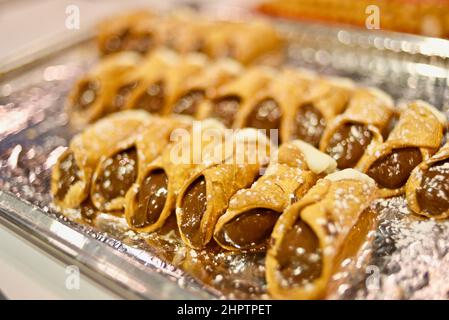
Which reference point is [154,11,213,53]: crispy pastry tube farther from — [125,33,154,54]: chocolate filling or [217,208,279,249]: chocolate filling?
[217,208,279,249]: chocolate filling

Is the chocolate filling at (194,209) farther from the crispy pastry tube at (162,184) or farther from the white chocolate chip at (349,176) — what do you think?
the white chocolate chip at (349,176)

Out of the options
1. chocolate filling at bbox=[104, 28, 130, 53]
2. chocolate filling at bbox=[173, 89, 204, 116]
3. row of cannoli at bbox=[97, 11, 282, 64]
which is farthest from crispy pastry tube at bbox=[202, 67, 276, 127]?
chocolate filling at bbox=[104, 28, 130, 53]

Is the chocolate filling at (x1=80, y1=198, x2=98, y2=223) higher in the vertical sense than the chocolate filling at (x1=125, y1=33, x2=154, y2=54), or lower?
lower

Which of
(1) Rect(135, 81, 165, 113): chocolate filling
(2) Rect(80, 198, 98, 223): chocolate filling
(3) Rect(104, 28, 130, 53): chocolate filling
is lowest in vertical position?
(2) Rect(80, 198, 98, 223): chocolate filling

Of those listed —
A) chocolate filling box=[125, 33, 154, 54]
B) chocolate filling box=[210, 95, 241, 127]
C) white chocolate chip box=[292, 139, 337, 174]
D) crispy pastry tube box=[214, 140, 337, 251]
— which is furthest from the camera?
chocolate filling box=[125, 33, 154, 54]

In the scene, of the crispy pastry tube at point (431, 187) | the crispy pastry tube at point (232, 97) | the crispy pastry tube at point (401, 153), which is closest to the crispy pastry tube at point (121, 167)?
the crispy pastry tube at point (232, 97)

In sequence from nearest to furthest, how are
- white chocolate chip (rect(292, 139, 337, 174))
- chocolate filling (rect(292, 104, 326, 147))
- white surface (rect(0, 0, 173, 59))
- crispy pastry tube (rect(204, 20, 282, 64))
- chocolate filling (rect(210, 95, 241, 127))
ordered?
white chocolate chip (rect(292, 139, 337, 174))
chocolate filling (rect(292, 104, 326, 147))
chocolate filling (rect(210, 95, 241, 127))
crispy pastry tube (rect(204, 20, 282, 64))
white surface (rect(0, 0, 173, 59))
